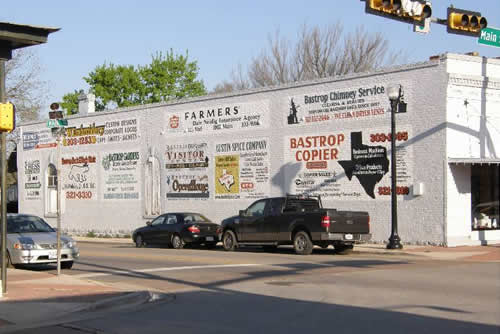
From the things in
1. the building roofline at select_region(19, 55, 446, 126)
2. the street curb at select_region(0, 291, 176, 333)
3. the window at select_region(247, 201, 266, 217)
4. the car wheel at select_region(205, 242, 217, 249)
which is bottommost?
the car wheel at select_region(205, 242, 217, 249)

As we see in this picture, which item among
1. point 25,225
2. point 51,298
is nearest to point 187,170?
point 25,225

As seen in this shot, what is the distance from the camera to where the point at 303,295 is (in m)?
13.1

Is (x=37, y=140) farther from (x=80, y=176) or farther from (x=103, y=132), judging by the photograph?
(x=103, y=132)

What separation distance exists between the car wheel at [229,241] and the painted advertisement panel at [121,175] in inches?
486

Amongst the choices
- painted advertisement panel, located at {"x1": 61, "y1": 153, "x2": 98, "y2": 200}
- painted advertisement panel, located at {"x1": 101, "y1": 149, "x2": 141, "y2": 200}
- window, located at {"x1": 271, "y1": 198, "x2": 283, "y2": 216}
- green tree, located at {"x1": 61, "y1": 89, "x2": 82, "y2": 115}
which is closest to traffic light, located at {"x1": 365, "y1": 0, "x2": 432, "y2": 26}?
window, located at {"x1": 271, "y1": 198, "x2": 283, "y2": 216}

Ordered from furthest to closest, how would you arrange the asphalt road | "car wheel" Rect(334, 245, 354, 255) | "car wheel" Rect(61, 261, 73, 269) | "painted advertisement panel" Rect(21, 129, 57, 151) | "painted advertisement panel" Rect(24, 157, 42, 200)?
"painted advertisement panel" Rect(24, 157, 42, 200), "painted advertisement panel" Rect(21, 129, 57, 151), "car wheel" Rect(334, 245, 354, 255), "car wheel" Rect(61, 261, 73, 269), the asphalt road

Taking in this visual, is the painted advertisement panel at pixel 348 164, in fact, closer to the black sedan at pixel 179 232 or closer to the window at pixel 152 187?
the black sedan at pixel 179 232

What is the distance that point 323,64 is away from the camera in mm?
52719

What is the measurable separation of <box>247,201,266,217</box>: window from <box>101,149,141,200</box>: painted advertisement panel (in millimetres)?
13621

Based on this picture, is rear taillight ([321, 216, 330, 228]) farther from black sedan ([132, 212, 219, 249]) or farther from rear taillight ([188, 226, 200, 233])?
rear taillight ([188, 226, 200, 233])

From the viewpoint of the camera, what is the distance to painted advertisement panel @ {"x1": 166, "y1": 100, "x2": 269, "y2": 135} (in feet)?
105

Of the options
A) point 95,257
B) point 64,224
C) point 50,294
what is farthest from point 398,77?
point 64,224

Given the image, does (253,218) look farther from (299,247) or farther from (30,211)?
(30,211)

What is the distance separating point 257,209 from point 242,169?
7517 millimetres
